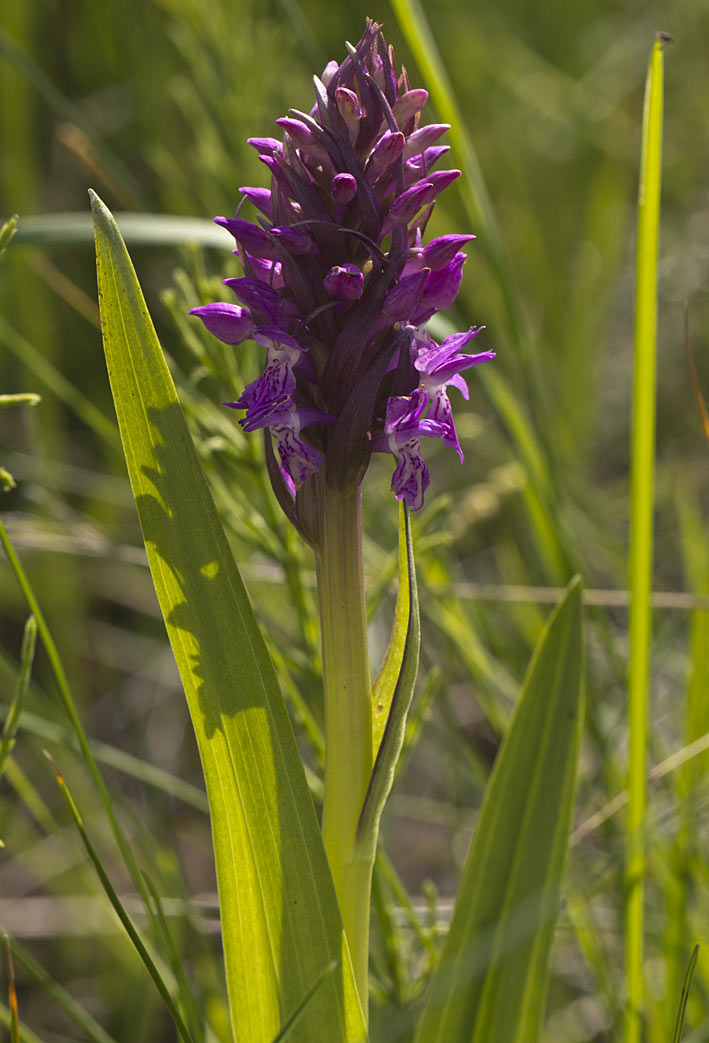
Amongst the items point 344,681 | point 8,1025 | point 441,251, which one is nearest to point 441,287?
point 441,251

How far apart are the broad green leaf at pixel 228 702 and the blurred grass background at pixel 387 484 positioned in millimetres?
139

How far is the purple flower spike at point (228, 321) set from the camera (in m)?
1.15

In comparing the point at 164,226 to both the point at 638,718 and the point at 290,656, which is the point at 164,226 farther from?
the point at 638,718

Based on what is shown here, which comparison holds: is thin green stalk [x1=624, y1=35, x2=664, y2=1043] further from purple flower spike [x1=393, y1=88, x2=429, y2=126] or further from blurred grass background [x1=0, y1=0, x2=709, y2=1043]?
purple flower spike [x1=393, y1=88, x2=429, y2=126]

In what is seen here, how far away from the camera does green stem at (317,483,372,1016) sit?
114 centimetres

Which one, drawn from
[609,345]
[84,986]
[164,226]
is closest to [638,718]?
[164,226]

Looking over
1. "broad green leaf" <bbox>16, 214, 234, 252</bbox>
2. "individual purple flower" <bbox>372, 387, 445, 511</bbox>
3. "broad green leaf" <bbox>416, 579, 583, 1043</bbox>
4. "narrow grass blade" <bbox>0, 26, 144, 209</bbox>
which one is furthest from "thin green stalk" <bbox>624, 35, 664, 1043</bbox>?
"narrow grass blade" <bbox>0, 26, 144, 209</bbox>

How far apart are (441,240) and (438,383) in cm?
18

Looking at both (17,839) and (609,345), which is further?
(609,345)

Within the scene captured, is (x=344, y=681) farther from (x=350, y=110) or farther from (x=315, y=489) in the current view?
(x=350, y=110)

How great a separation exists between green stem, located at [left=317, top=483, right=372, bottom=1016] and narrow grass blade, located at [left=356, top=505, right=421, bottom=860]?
0.06ft

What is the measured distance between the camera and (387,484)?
2771 millimetres

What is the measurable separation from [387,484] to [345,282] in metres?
1.73

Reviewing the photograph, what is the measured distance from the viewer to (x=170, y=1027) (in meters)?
2.56
